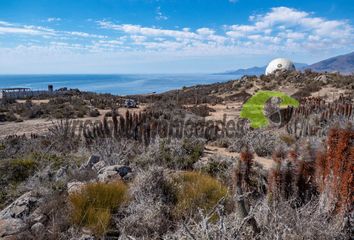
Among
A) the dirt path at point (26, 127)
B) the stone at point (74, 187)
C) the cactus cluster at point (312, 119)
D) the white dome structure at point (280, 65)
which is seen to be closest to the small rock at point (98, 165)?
the stone at point (74, 187)

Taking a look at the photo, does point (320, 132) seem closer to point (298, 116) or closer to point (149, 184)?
point (298, 116)

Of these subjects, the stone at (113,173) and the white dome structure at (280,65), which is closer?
the stone at (113,173)

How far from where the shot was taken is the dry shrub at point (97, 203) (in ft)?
14.5

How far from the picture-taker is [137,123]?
11.1 m

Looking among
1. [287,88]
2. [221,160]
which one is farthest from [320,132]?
[287,88]

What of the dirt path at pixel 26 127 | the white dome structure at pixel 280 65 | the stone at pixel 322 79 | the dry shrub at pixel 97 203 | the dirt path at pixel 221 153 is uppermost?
the white dome structure at pixel 280 65

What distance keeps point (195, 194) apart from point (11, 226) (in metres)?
2.36

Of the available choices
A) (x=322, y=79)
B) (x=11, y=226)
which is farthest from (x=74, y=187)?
(x=322, y=79)

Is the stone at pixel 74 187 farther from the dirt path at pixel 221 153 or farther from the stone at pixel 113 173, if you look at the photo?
the dirt path at pixel 221 153

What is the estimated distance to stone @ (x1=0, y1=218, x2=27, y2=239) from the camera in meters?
4.23

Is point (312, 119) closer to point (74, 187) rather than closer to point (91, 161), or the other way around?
point (91, 161)

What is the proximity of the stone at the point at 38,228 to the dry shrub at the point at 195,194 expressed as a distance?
1651 mm

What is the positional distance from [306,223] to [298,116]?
11668 millimetres

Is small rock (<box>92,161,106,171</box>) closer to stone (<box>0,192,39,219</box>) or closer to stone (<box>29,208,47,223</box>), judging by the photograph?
stone (<box>0,192,39,219</box>)
